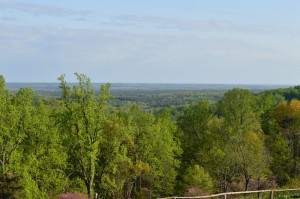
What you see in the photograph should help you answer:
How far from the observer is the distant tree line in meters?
41.8

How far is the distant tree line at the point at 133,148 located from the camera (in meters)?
41.8

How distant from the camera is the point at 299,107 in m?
64.0

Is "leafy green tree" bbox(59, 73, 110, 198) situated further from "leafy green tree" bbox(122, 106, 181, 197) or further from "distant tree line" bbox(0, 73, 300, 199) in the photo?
"leafy green tree" bbox(122, 106, 181, 197)

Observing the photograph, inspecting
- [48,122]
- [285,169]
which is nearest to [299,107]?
[285,169]

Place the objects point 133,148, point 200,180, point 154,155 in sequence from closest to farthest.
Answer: point 200,180
point 133,148
point 154,155

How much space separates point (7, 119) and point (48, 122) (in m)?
4.59

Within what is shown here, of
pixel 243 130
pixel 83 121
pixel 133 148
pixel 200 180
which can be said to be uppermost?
pixel 83 121

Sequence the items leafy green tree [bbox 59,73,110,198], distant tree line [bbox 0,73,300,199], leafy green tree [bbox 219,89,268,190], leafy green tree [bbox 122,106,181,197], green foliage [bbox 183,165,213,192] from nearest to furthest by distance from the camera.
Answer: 1. distant tree line [bbox 0,73,300,199]
2. leafy green tree [bbox 59,73,110,198]
3. green foliage [bbox 183,165,213,192]
4. leafy green tree [bbox 219,89,268,190]
5. leafy green tree [bbox 122,106,181,197]

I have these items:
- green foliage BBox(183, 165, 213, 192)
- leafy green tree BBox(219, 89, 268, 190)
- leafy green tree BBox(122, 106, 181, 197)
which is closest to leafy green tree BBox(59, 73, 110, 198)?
leafy green tree BBox(122, 106, 181, 197)

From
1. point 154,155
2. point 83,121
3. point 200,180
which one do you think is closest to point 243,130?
point 200,180

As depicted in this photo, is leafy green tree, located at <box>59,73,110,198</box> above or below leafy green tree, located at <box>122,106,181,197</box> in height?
above

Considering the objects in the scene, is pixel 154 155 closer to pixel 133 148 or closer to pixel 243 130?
pixel 133 148

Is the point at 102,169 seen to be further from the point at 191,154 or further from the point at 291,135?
the point at 291,135

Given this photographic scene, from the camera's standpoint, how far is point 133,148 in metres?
57.1
